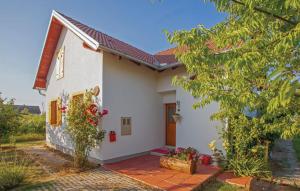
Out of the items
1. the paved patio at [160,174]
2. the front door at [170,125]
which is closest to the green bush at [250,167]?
the paved patio at [160,174]

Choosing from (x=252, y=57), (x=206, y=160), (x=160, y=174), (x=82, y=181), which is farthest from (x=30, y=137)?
(x=252, y=57)

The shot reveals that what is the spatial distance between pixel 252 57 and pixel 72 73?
9.75 metres

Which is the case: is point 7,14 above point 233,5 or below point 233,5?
above

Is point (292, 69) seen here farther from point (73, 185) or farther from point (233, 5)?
point (73, 185)

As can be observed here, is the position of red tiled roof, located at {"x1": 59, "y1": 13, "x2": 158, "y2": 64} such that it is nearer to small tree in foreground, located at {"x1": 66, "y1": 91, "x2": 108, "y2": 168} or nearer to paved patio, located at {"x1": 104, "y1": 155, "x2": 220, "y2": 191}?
small tree in foreground, located at {"x1": 66, "y1": 91, "x2": 108, "y2": 168}

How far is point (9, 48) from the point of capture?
1130 centimetres

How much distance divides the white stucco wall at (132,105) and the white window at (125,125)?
0.18 metres

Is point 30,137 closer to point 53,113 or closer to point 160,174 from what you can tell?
point 53,113

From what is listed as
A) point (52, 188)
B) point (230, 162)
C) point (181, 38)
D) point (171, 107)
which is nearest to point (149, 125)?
point (171, 107)

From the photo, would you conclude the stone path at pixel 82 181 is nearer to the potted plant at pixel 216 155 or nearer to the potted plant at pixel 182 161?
the potted plant at pixel 182 161

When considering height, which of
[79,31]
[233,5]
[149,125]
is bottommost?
[149,125]

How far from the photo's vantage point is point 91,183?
614 cm

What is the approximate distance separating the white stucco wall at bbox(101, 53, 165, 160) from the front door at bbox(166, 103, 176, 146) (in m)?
0.33

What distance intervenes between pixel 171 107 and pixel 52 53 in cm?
894
